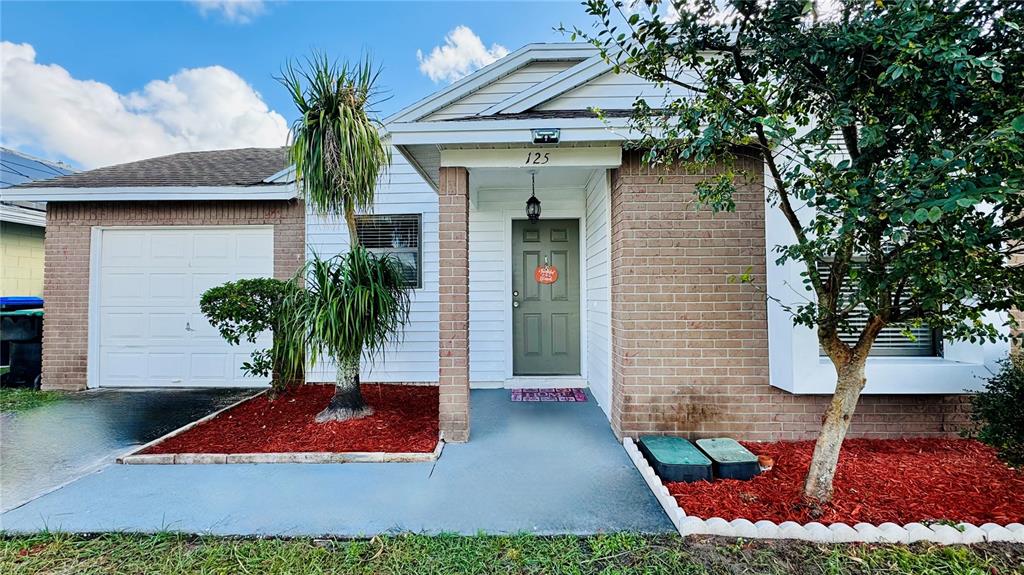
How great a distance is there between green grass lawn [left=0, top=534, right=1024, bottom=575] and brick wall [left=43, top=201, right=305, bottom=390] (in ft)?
A: 13.0

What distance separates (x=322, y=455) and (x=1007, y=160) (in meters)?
4.10

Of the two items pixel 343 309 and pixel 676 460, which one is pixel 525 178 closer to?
pixel 343 309

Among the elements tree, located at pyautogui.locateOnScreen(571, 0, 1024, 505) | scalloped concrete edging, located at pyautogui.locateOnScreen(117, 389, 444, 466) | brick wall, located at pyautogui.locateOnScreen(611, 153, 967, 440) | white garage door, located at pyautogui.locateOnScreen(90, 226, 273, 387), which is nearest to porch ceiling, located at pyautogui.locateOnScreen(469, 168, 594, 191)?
brick wall, located at pyautogui.locateOnScreen(611, 153, 967, 440)

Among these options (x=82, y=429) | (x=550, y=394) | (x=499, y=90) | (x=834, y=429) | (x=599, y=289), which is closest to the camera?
(x=834, y=429)

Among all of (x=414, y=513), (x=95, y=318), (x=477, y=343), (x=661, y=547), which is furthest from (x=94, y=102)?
(x=661, y=547)

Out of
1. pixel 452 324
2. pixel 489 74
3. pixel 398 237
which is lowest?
pixel 452 324

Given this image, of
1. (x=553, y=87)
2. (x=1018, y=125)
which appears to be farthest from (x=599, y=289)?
(x=1018, y=125)

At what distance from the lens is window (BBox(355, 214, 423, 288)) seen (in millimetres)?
5664

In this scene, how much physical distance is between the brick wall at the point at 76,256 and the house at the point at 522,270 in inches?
1.0

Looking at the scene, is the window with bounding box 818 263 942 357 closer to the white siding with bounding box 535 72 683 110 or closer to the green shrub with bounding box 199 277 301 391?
the white siding with bounding box 535 72 683 110

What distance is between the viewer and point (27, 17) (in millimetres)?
5926

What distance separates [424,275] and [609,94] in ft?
10.8

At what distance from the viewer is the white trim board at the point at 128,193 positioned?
5.28 m

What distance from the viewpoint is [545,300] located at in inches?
210
